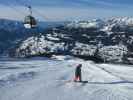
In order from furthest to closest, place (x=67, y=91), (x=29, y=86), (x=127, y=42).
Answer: (x=127, y=42) → (x=29, y=86) → (x=67, y=91)

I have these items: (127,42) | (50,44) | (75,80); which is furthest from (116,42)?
(75,80)

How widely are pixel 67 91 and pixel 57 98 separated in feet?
9.13

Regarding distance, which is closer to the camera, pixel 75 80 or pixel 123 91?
pixel 123 91

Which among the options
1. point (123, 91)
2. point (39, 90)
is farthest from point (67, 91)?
point (123, 91)

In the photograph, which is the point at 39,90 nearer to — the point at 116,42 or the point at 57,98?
Result: the point at 57,98

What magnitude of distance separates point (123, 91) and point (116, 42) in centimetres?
17588

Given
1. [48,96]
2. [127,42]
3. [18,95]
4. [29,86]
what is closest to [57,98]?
[48,96]

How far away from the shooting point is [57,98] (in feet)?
67.4

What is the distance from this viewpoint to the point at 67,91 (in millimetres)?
23281

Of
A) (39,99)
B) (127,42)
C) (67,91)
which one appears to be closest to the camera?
(39,99)

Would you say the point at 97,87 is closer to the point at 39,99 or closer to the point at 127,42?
the point at 39,99

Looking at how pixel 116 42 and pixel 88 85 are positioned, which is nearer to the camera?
pixel 88 85

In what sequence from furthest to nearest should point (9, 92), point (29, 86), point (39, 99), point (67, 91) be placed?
point (29, 86), point (67, 91), point (9, 92), point (39, 99)

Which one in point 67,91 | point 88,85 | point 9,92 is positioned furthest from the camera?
point 88,85
